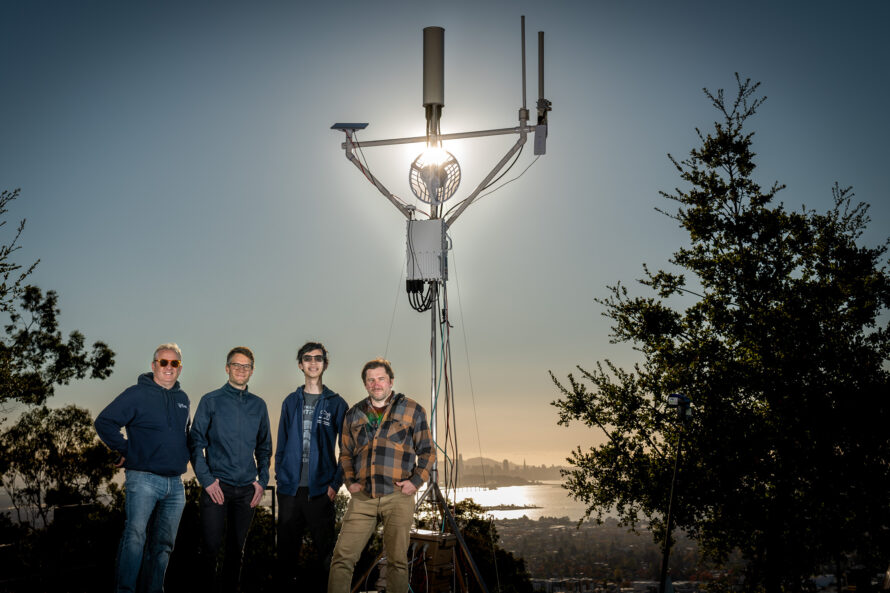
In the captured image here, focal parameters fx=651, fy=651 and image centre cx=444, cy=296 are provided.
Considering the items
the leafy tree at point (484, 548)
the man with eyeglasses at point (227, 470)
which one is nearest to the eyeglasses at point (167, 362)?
the man with eyeglasses at point (227, 470)

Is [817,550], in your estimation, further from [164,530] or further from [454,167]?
[164,530]

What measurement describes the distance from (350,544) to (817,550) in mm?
12463

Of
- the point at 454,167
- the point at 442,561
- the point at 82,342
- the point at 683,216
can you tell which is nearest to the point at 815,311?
the point at 683,216

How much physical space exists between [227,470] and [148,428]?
1.89ft

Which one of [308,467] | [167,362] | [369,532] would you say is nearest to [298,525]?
[308,467]

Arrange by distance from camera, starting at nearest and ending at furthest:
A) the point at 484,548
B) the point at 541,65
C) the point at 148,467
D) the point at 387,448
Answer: the point at 148,467, the point at 387,448, the point at 541,65, the point at 484,548

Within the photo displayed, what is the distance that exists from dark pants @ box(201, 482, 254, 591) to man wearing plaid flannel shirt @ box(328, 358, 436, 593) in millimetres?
692

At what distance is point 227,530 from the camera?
14.5 ft

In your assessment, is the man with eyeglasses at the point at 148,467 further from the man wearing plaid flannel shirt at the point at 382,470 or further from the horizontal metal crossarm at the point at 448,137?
the horizontal metal crossarm at the point at 448,137

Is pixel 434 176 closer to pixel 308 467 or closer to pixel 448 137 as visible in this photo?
pixel 448 137

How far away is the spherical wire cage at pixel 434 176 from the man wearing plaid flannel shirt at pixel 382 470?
197cm

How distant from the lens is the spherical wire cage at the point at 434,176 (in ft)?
19.0

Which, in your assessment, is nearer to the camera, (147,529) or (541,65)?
(147,529)

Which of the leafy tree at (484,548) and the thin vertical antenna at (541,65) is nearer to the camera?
the leafy tree at (484,548)
